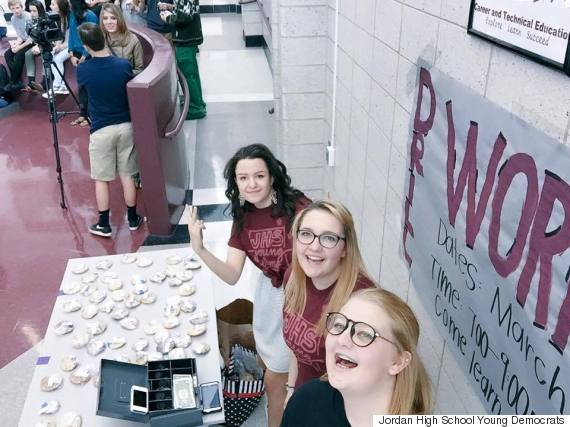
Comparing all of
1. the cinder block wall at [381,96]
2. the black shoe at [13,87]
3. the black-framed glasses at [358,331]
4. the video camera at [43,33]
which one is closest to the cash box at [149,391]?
→ the black-framed glasses at [358,331]

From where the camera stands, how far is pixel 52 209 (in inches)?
169

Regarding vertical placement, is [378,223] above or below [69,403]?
above

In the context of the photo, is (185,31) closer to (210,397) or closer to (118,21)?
(118,21)

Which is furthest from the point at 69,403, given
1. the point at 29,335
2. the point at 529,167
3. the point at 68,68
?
the point at 68,68

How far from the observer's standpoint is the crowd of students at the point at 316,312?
1225 mm

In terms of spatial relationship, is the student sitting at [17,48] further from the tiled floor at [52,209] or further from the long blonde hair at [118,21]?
the long blonde hair at [118,21]

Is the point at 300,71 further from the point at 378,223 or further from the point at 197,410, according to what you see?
the point at 197,410

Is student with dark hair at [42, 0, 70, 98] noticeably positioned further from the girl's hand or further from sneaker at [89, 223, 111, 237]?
the girl's hand

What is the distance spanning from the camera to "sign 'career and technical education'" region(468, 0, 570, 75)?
1.08 metres

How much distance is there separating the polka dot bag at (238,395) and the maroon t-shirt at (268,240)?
54 cm

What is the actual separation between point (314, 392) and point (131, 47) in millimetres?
3646

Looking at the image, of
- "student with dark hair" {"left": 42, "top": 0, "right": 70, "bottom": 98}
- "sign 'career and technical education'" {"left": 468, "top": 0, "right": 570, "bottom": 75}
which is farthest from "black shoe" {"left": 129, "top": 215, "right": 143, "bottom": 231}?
"sign 'career and technical education'" {"left": 468, "top": 0, "right": 570, "bottom": 75}

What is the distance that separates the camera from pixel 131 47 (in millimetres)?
4250

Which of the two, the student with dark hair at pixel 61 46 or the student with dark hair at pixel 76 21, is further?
the student with dark hair at pixel 61 46
